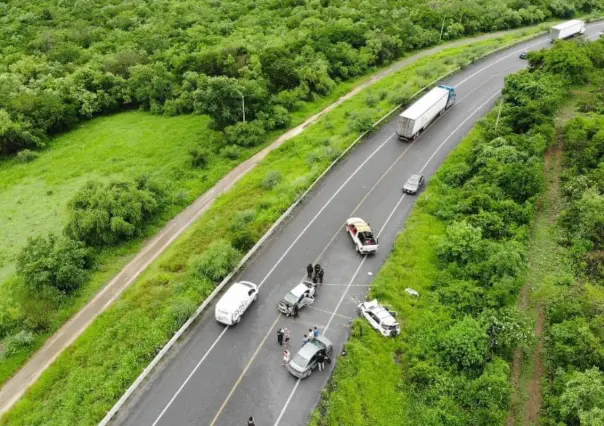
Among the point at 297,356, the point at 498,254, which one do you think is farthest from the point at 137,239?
the point at 498,254

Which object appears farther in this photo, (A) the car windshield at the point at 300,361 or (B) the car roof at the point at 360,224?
(B) the car roof at the point at 360,224

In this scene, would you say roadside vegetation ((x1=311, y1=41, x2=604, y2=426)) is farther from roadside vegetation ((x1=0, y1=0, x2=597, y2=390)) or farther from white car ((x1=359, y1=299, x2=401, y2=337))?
roadside vegetation ((x1=0, y1=0, x2=597, y2=390))

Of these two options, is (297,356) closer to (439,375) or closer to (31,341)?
(439,375)

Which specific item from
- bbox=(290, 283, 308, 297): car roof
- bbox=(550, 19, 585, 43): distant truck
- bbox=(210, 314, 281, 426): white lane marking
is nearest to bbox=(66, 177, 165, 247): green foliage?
bbox=(290, 283, 308, 297): car roof

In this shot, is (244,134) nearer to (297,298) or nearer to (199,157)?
(199,157)

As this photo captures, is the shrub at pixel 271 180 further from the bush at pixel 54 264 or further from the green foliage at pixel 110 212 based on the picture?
the bush at pixel 54 264

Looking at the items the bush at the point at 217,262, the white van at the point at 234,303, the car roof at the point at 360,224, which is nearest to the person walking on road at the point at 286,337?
the white van at the point at 234,303
